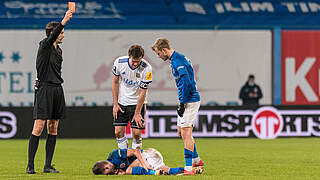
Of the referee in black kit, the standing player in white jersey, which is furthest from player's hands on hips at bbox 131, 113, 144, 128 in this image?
the referee in black kit

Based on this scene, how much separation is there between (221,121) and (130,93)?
9182mm

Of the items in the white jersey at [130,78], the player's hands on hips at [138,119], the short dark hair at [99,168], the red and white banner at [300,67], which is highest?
the red and white banner at [300,67]

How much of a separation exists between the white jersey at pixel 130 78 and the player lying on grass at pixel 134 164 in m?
0.72

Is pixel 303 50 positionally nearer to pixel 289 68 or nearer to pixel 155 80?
pixel 289 68

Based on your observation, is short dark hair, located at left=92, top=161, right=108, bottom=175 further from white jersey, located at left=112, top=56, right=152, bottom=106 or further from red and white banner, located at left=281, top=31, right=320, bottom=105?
red and white banner, located at left=281, top=31, right=320, bottom=105

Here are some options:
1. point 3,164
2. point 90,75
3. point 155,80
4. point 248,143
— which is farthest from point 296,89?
point 3,164

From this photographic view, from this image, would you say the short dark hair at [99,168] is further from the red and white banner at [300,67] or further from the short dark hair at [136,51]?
the red and white banner at [300,67]

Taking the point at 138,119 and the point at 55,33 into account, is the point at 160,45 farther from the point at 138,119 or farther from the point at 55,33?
the point at 55,33

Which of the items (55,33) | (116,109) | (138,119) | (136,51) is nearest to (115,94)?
(116,109)

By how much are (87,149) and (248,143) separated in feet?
13.1

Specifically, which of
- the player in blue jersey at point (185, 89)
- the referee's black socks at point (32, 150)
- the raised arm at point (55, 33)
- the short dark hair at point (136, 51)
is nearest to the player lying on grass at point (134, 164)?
the player in blue jersey at point (185, 89)

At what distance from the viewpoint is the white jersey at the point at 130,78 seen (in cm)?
1023

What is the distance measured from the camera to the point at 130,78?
10.3 meters

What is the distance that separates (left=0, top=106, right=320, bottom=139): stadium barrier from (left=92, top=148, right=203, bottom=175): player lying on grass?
28.8ft
